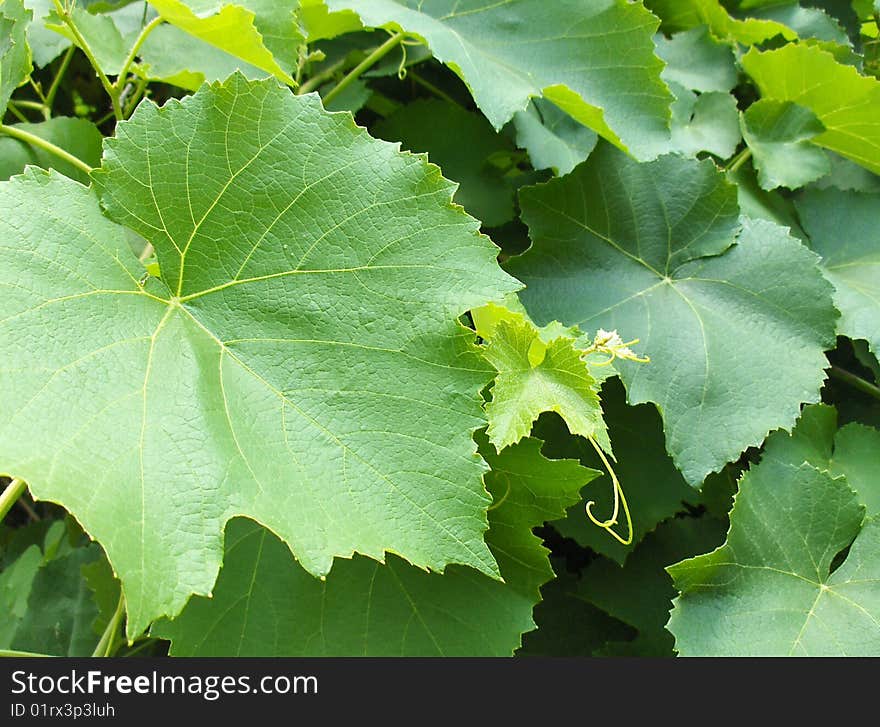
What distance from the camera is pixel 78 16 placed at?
1277 mm

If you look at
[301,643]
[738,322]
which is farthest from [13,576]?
[738,322]

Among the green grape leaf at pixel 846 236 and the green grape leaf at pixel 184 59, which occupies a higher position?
the green grape leaf at pixel 184 59

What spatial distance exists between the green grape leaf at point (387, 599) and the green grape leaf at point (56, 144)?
25.2 inches

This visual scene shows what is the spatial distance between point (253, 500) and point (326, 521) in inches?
3.0

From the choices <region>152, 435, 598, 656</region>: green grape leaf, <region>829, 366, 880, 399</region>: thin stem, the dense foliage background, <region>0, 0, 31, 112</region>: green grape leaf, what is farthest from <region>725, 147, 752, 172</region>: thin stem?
<region>0, 0, 31, 112</region>: green grape leaf

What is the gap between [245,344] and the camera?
971 millimetres

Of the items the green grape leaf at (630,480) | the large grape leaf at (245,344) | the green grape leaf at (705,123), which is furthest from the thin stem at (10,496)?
the green grape leaf at (705,123)

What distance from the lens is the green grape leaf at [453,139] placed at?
1535 millimetres

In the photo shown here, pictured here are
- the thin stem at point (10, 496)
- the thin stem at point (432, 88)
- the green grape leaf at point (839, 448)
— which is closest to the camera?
the thin stem at point (10, 496)

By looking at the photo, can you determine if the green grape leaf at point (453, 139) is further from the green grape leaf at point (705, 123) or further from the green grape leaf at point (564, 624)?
the green grape leaf at point (564, 624)

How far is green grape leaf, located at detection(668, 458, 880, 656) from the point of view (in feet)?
3.74

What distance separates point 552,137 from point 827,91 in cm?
52

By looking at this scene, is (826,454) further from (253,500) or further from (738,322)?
(253,500)

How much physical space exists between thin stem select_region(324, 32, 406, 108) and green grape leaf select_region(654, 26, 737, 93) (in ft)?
1.74
